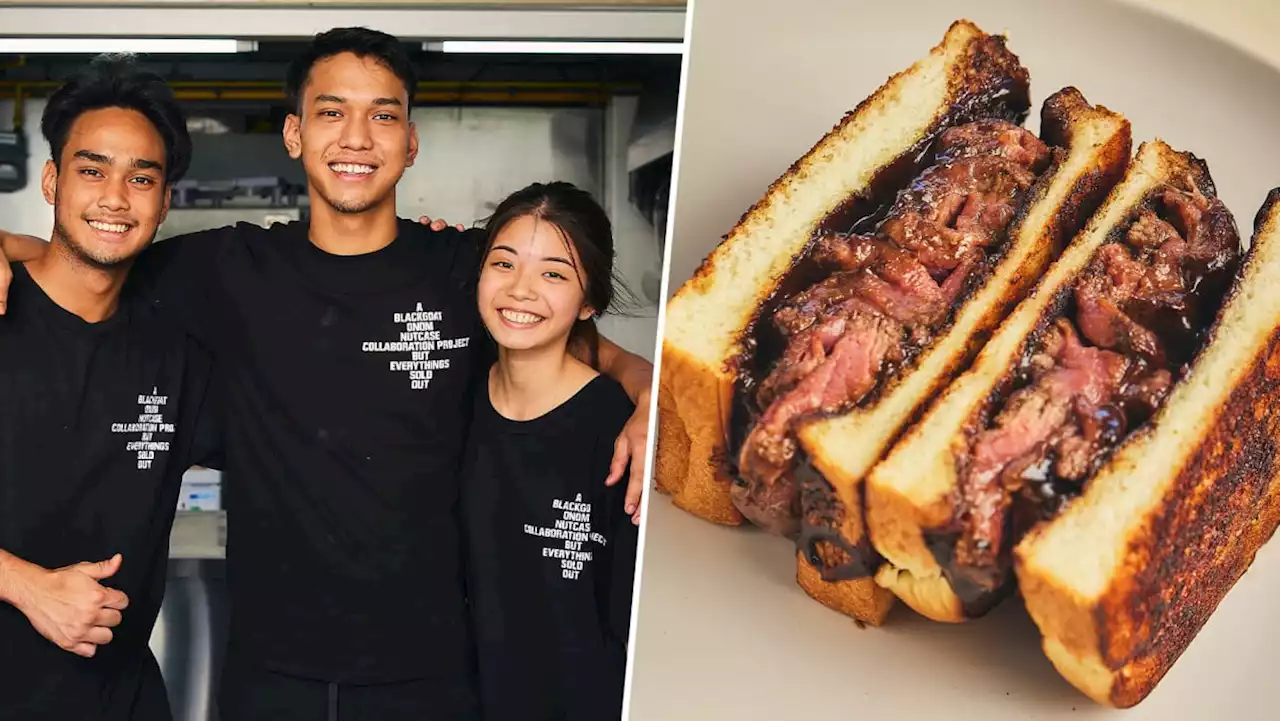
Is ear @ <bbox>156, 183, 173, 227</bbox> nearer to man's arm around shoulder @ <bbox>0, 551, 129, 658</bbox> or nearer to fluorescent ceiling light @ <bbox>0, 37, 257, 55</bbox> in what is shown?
fluorescent ceiling light @ <bbox>0, 37, 257, 55</bbox>

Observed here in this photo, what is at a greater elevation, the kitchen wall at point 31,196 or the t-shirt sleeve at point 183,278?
the kitchen wall at point 31,196

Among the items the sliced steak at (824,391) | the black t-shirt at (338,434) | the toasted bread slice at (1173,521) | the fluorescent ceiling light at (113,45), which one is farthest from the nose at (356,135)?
the toasted bread slice at (1173,521)

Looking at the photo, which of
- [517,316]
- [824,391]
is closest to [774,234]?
[824,391]

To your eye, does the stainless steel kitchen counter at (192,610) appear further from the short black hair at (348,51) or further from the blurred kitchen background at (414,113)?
the short black hair at (348,51)

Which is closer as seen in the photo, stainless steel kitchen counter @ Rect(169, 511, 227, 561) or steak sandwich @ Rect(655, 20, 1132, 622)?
→ steak sandwich @ Rect(655, 20, 1132, 622)

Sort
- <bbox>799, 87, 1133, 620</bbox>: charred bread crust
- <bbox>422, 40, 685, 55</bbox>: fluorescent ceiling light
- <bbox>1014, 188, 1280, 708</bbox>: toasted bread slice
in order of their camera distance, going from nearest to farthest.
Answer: <bbox>1014, 188, 1280, 708</bbox>: toasted bread slice < <bbox>799, 87, 1133, 620</bbox>: charred bread crust < <bbox>422, 40, 685, 55</bbox>: fluorescent ceiling light

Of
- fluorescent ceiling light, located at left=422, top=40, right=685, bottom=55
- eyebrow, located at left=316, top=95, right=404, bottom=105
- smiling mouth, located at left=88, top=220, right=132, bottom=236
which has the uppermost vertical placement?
fluorescent ceiling light, located at left=422, top=40, right=685, bottom=55

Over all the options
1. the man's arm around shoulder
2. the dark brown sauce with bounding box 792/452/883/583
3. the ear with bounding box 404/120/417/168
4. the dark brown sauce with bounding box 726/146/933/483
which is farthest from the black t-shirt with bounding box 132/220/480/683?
the dark brown sauce with bounding box 792/452/883/583

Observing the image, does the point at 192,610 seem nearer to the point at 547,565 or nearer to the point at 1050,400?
the point at 547,565
